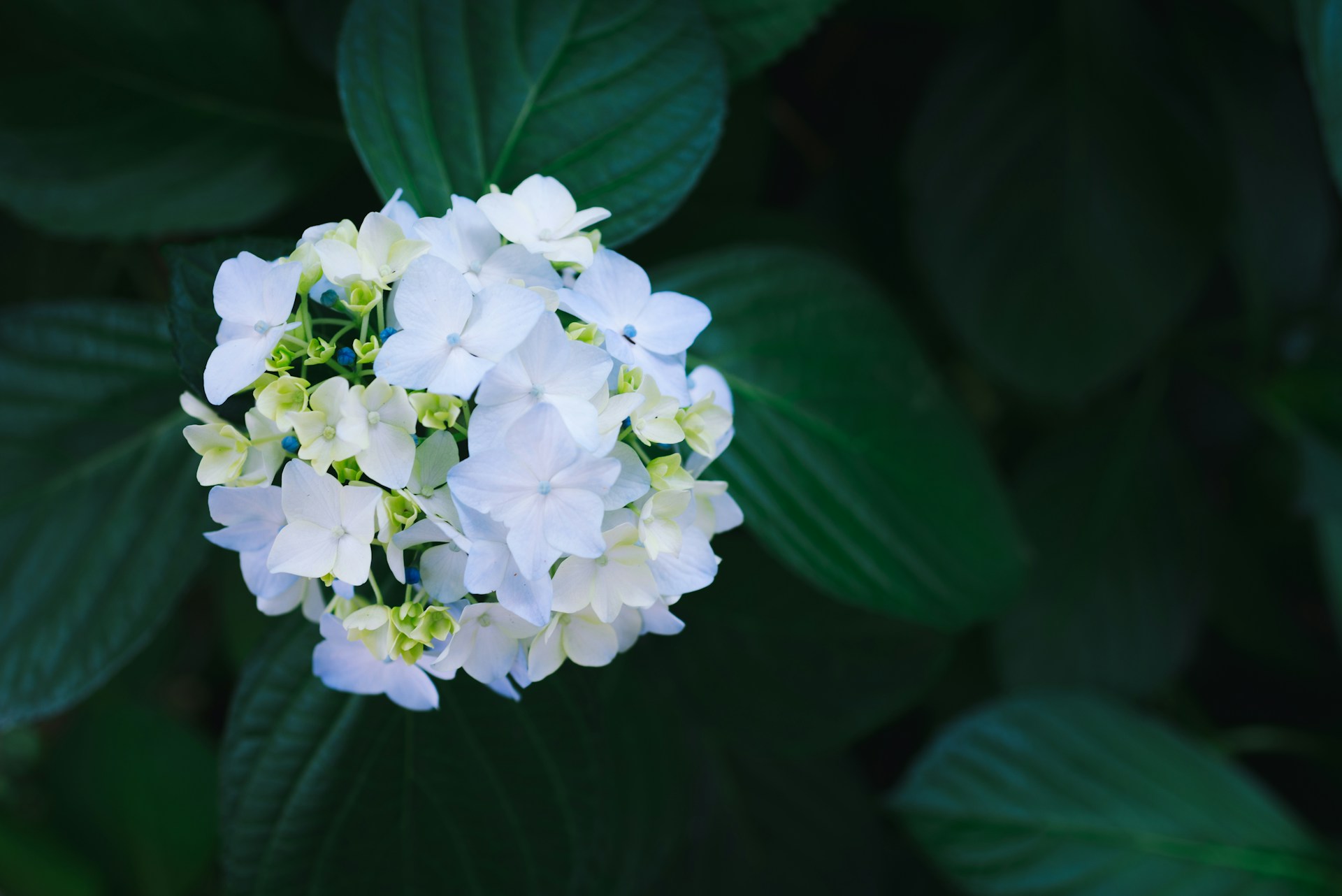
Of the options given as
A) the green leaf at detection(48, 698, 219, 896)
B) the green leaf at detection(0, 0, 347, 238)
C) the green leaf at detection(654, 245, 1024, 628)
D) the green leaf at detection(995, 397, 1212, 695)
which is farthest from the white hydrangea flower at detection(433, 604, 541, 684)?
the green leaf at detection(995, 397, 1212, 695)

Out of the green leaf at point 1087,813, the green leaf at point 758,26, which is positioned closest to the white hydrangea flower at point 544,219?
the green leaf at point 758,26

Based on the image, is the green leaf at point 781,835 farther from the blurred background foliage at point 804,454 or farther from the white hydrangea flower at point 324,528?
the white hydrangea flower at point 324,528

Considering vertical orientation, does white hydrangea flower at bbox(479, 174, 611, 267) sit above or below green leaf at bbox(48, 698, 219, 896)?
above

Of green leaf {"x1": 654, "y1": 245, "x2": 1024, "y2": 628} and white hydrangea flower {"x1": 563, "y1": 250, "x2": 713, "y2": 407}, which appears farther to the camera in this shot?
green leaf {"x1": 654, "y1": 245, "x2": 1024, "y2": 628}

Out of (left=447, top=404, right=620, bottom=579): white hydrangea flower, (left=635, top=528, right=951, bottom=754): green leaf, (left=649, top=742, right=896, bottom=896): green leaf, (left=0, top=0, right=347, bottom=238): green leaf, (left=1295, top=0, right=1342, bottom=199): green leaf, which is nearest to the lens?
(left=447, top=404, right=620, bottom=579): white hydrangea flower

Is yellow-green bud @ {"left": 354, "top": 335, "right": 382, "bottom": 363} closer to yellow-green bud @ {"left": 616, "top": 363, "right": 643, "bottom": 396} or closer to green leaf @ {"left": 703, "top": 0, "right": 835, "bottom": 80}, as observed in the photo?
yellow-green bud @ {"left": 616, "top": 363, "right": 643, "bottom": 396}

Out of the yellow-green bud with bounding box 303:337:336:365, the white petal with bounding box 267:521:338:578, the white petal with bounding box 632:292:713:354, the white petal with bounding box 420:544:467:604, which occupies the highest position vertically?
the white petal with bounding box 632:292:713:354

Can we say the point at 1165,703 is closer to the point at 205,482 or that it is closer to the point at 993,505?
the point at 993,505

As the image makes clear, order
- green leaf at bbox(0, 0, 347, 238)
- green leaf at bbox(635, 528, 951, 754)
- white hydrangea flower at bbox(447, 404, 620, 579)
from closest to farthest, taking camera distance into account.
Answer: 1. white hydrangea flower at bbox(447, 404, 620, 579)
2. green leaf at bbox(0, 0, 347, 238)
3. green leaf at bbox(635, 528, 951, 754)
